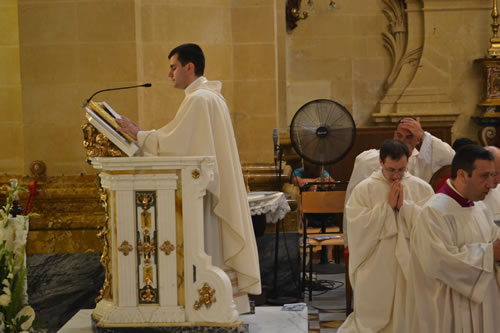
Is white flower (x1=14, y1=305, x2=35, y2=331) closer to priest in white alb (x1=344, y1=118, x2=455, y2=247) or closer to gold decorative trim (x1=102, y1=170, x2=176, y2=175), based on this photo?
gold decorative trim (x1=102, y1=170, x2=176, y2=175)

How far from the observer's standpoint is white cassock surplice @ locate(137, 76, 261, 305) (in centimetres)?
532

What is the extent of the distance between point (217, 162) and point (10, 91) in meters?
3.64

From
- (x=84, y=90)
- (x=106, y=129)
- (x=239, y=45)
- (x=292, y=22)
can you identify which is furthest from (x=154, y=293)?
(x=292, y=22)

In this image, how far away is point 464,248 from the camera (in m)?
5.22

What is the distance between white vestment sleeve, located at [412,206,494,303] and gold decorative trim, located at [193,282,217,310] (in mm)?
1362

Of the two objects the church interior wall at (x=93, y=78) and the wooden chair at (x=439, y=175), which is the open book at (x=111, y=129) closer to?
the church interior wall at (x=93, y=78)

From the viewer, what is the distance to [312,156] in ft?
27.3

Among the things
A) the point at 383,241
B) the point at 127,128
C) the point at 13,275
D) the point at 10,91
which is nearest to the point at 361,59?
the point at 10,91

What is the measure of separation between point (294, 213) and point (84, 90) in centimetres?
238

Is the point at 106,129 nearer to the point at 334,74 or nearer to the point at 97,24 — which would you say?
the point at 97,24

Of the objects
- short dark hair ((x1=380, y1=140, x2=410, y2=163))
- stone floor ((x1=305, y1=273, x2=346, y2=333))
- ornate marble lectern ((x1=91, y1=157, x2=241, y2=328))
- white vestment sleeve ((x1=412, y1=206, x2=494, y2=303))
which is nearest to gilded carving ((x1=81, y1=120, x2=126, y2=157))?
ornate marble lectern ((x1=91, y1=157, x2=241, y2=328))

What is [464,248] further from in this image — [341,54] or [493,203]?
[341,54]

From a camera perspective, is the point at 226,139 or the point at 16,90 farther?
→ the point at 16,90

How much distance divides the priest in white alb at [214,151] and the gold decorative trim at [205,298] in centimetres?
40
